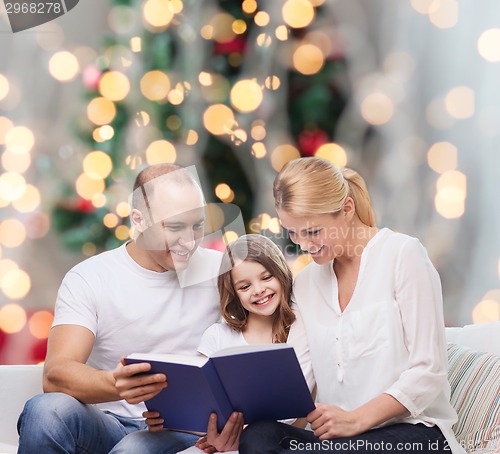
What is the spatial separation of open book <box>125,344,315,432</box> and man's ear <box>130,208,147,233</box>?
0.46 metres

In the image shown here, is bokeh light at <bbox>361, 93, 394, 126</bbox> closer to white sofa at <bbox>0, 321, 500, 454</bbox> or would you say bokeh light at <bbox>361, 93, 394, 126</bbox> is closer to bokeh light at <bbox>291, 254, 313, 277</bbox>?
bokeh light at <bbox>291, 254, 313, 277</bbox>

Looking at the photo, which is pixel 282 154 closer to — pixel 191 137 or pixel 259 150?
pixel 259 150

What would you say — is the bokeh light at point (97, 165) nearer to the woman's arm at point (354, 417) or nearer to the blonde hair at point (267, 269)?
the blonde hair at point (267, 269)

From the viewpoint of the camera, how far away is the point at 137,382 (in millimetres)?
1429

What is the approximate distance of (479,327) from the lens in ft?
5.98

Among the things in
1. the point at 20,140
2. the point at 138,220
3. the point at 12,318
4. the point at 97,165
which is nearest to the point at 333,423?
the point at 138,220

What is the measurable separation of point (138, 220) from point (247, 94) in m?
0.85

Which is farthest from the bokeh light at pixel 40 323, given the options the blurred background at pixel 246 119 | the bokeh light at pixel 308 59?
the bokeh light at pixel 308 59

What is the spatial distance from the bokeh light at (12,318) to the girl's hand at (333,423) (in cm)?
144

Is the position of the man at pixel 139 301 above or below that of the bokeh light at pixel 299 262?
above

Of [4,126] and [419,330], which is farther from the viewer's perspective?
[4,126]

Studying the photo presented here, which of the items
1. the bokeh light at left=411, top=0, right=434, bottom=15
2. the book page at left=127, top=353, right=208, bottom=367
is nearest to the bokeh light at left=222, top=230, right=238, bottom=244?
the book page at left=127, top=353, right=208, bottom=367

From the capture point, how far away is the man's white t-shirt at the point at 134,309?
1.77 metres

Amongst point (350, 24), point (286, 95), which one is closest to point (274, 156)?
point (286, 95)
